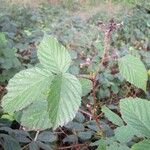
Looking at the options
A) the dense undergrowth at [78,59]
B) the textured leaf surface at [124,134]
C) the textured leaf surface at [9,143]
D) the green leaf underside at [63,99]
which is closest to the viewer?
the green leaf underside at [63,99]

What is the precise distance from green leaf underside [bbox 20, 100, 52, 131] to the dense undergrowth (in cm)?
21

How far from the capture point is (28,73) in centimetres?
80

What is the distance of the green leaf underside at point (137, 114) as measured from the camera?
2.66ft

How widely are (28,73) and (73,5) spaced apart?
224 inches

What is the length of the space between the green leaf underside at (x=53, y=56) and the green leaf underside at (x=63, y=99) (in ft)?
0.09

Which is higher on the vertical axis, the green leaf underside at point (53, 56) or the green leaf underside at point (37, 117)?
the green leaf underside at point (53, 56)

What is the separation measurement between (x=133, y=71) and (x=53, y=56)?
0.75 ft

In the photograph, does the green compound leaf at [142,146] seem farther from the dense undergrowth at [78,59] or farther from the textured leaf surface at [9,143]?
the textured leaf surface at [9,143]

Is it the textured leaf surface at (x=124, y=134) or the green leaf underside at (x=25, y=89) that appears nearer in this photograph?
the green leaf underside at (x=25, y=89)

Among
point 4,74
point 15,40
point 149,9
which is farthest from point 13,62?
point 149,9

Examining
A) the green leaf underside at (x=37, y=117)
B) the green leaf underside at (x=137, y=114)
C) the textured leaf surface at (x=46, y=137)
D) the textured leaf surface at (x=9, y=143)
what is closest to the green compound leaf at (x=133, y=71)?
the green leaf underside at (x=137, y=114)

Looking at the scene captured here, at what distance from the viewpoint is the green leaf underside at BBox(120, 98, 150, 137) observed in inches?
31.9

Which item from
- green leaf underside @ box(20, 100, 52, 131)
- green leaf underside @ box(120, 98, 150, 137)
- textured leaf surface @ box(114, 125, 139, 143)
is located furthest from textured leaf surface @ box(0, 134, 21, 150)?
green leaf underside @ box(120, 98, 150, 137)

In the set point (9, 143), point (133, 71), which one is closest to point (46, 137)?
point (9, 143)
